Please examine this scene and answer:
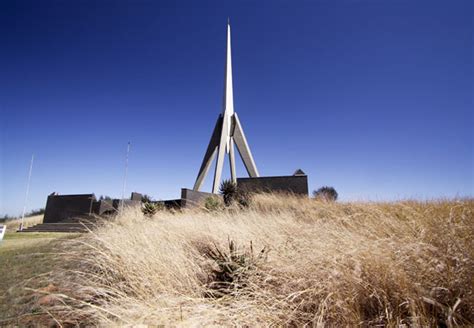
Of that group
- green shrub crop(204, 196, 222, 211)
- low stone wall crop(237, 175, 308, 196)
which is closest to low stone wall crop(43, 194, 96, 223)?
low stone wall crop(237, 175, 308, 196)

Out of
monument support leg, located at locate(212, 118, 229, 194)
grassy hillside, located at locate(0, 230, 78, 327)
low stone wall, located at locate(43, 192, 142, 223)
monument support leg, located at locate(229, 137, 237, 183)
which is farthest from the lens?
monument support leg, located at locate(229, 137, 237, 183)

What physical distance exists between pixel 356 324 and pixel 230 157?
2257cm

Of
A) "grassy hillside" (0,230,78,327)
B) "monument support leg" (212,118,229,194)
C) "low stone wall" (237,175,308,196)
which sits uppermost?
"monument support leg" (212,118,229,194)

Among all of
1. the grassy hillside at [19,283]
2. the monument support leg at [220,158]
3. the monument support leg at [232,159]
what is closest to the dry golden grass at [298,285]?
the grassy hillside at [19,283]

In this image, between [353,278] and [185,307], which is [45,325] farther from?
[353,278]

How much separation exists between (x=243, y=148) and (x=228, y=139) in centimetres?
185

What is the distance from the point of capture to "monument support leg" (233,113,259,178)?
21719 mm

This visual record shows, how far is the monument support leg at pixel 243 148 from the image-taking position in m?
21.7

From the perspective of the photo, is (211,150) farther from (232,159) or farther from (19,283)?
(19,283)

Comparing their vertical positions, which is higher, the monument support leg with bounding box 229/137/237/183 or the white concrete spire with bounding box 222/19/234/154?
the white concrete spire with bounding box 222/19/234/154

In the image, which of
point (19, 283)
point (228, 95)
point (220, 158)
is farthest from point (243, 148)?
point (19, 283)

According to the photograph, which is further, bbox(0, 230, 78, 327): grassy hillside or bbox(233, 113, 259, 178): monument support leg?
bbox(233, 113, 259, 178): monument support leg

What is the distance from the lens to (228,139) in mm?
23141

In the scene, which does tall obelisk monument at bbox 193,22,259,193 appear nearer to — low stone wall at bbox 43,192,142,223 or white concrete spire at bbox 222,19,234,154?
white concrete spire at bbox 222,19,234,154
